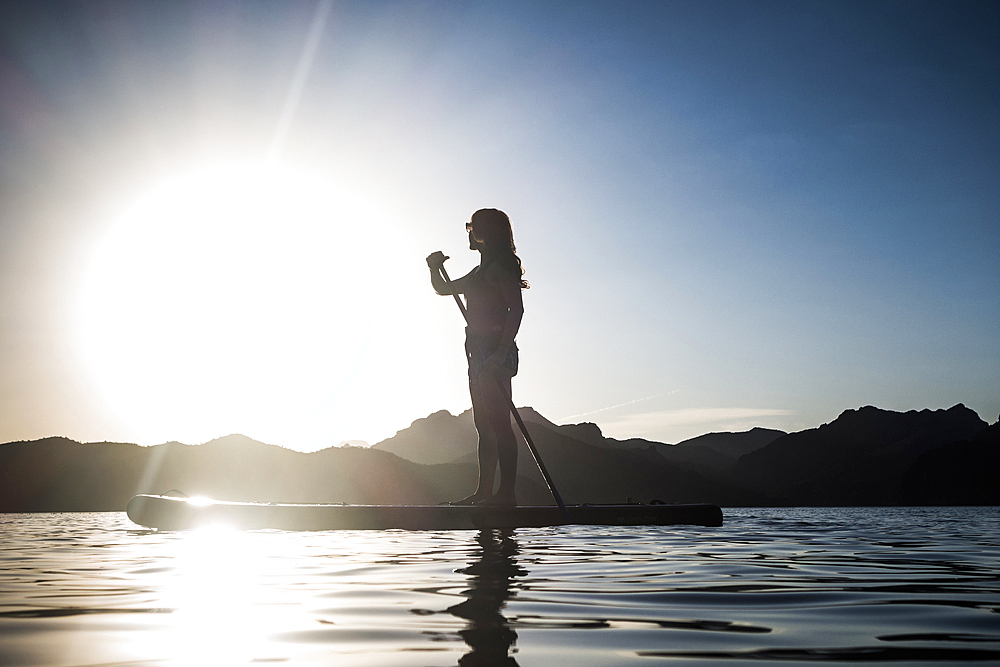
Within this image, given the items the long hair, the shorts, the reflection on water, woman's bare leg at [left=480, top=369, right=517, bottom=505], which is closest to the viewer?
the reflection on water

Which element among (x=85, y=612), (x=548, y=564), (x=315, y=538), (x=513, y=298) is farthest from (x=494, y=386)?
(x=85, y=612)

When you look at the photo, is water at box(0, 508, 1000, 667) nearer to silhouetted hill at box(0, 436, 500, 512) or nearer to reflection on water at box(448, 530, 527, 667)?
reflection on water at box(448, 530, 527, 667)

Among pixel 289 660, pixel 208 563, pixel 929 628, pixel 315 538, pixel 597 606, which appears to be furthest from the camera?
pixel 315 538

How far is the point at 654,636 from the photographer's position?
266cm

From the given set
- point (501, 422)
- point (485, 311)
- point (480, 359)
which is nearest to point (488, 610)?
point (501, 422)

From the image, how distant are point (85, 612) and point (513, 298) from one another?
22.7ft

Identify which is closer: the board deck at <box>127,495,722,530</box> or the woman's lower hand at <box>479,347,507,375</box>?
the board deck at <box>127,495,722,530</box>

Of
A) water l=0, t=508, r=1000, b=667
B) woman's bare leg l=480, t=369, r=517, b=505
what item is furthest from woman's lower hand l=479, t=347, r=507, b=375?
water l=0, t=508, r=1000, b=667

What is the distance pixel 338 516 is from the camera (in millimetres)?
9180

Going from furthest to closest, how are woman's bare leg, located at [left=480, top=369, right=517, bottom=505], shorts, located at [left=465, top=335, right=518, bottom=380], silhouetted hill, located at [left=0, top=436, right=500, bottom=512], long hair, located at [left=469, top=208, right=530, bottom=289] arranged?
silhouetted hill, located at [left=0, top=436, right=500, bottom=512], long hair, located at [left=469, top=208, right=530, bottom=289], shorts, located at [left=465, top=335, right=518, bottom=380], woman's bare leg, located at [left=480, top=369, right=517, bottom=505]

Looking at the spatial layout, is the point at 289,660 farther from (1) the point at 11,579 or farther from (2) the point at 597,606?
(1) the point at 11,579

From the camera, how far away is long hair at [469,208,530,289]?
959cm

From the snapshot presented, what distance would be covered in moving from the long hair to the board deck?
123 inches

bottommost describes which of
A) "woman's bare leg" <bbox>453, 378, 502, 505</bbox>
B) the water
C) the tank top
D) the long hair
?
the water
